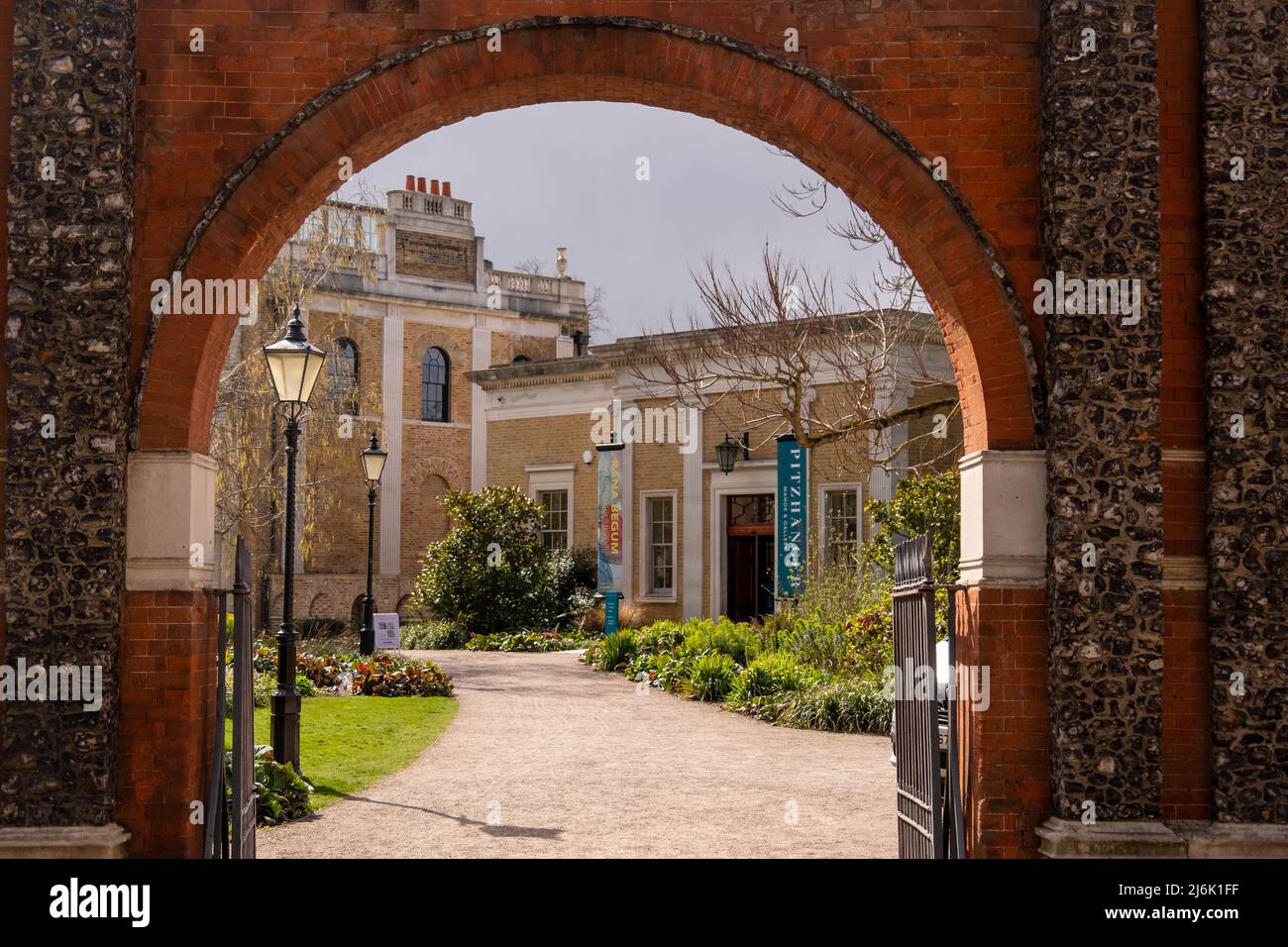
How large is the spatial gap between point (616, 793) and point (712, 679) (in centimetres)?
697

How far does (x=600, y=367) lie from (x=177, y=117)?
20.6 meters

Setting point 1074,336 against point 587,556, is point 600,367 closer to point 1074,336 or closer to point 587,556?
point 587,556

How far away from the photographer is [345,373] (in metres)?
32.3

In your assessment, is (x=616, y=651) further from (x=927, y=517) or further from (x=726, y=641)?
(x=927, y=517)

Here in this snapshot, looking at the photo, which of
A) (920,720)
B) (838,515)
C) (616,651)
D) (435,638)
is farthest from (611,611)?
(920,720)

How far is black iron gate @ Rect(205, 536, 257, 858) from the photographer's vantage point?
6.86 m

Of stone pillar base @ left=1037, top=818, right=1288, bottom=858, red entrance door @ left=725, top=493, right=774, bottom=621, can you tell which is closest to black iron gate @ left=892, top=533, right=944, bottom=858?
stone pillar base @ left=1037, top=818, right=1288, bottom=858

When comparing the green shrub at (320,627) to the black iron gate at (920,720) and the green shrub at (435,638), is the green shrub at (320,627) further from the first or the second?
the black iron gate at (920,720)

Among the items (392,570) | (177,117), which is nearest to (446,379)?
(392,570)

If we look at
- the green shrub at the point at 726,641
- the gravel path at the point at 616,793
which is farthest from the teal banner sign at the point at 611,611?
the gravel path at the point at 616,793

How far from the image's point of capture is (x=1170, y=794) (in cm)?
695

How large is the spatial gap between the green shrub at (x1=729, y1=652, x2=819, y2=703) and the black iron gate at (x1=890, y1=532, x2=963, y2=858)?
845 centimetres

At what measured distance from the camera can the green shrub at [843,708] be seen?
48.7ft

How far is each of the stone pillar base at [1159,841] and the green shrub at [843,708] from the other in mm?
7853
